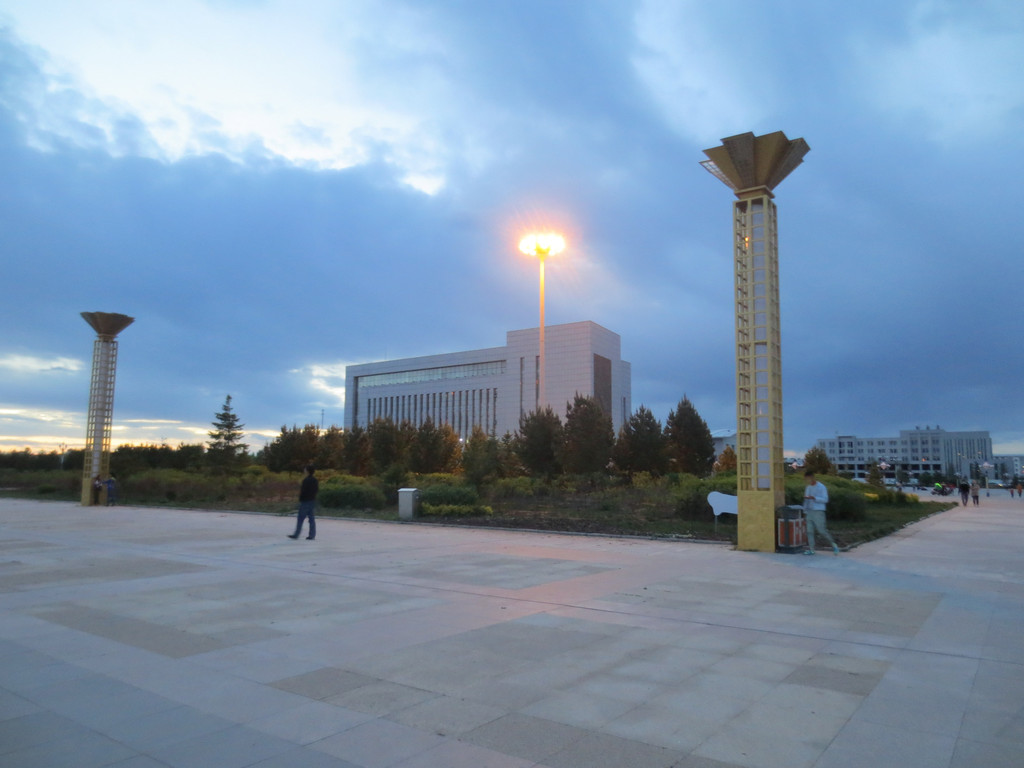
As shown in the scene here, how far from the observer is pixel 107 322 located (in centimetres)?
3166

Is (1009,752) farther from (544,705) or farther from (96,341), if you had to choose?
(96,341)

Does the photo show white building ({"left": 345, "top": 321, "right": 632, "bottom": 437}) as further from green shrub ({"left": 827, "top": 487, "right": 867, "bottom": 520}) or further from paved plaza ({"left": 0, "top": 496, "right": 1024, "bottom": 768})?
paved plaza ({"left": 0, "top": 496, "right": 1024, "bottom": 768})

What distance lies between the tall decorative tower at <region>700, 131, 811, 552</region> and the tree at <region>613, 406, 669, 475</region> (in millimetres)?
32653

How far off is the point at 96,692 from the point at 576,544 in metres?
11.3

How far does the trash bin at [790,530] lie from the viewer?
44.1ft

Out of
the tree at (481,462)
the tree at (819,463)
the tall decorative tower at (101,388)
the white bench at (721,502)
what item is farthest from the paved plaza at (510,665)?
the tree at (819,463)

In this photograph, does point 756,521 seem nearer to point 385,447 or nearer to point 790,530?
point 790,530

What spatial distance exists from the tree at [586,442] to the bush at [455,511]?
21113 mm

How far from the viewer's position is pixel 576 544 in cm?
1531

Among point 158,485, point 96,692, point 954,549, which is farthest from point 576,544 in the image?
point 158,485

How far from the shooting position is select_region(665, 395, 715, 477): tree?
53531 millimetres

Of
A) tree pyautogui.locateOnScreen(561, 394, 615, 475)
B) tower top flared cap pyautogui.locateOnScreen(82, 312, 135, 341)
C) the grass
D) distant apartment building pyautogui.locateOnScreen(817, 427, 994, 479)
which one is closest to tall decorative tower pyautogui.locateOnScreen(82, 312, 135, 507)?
tower top flared cap pyautogui.locateOnScreen(82, 312, 135, 341)

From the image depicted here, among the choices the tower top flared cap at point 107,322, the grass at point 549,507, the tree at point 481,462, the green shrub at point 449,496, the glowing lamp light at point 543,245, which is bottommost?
the grass at point 549,507

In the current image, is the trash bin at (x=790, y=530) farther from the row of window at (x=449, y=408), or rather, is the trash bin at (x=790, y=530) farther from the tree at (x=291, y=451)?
the row of window at (x=449, y=408)
